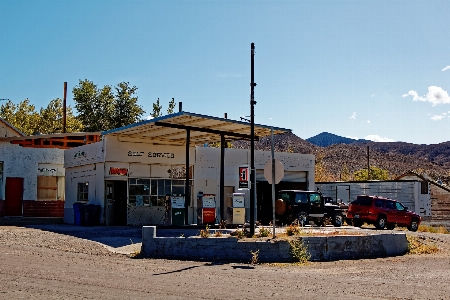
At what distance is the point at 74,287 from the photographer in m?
10.1

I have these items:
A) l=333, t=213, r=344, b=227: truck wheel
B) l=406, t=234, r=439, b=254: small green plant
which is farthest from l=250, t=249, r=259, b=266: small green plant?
l=333, t=213, r=344, b=227: truck wheel

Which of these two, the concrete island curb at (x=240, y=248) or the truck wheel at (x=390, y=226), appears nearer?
the concrete island curb at (x=240, y=248)

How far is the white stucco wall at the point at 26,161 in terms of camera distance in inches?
1224

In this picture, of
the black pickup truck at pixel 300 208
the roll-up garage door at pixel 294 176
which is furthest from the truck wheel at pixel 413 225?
the roll-up garage door at pixel 294 176

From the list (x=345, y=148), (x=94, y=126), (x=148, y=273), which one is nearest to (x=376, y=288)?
(x=148, y=273)

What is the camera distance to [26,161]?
31828 mm

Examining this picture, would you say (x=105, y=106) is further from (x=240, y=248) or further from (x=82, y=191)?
(x=240, y=248)

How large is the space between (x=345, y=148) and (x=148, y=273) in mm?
101635

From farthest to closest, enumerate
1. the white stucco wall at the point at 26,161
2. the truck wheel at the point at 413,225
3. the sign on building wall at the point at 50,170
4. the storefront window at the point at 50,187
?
the storefront window at the point at 50,187
the sign on building wall at the point at 50,170
the white stucco wall at the point at 26,161
the truck wheel at the point at 413,225

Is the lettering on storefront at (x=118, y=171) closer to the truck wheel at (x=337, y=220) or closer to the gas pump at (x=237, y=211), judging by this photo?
the gas pump at (x=237, y=211)

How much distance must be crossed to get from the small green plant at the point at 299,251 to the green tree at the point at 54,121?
45788mm

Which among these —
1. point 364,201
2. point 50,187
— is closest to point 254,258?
point 364,201

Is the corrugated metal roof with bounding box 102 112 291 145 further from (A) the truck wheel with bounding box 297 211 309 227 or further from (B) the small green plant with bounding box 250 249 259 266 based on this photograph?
(B) the small green plant with bounding box 250 249 259 266

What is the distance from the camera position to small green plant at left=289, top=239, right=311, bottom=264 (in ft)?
50.2
